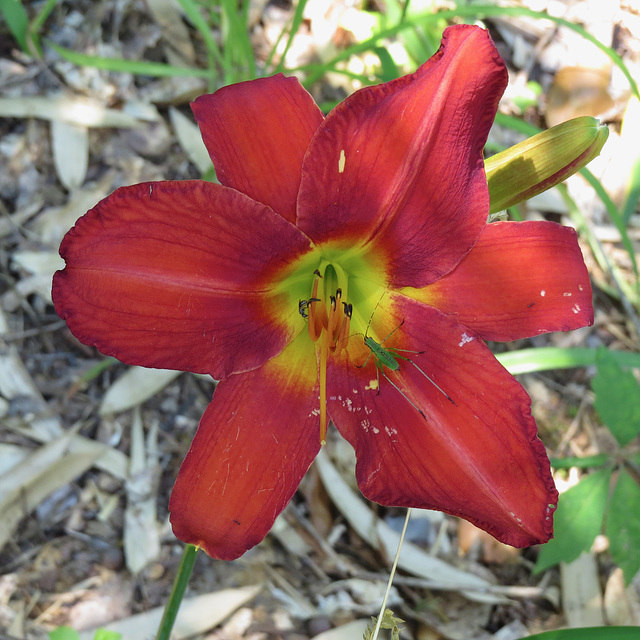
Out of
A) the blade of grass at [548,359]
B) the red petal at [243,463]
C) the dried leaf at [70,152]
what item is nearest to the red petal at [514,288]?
the red petal at [243,463]

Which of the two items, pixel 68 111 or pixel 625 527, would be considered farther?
pixel 68 111

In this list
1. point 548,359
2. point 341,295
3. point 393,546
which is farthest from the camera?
point 393,546

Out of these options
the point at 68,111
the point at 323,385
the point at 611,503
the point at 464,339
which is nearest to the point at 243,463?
the point at 323,385

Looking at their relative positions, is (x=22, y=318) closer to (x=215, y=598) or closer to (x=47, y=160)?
(x=47, y=160)

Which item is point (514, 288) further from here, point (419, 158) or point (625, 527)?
point (625, 527)

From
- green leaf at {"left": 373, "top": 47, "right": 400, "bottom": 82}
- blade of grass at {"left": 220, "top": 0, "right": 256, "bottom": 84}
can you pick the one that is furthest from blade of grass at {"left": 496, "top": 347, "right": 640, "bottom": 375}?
blade of grass at {"left": 220, "top": 0, "right": 256, "bottom": 84}

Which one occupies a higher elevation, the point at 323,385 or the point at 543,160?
the point at 543,160

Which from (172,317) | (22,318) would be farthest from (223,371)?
(22,318)
